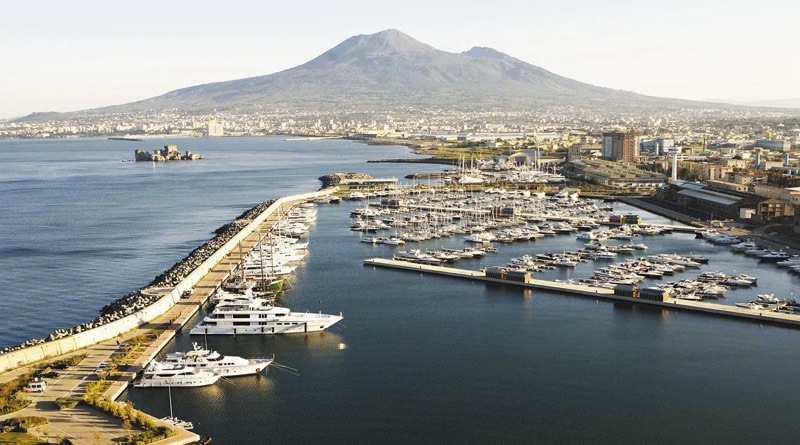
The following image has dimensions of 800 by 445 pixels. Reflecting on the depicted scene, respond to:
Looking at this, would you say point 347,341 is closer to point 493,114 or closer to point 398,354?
point 398,354

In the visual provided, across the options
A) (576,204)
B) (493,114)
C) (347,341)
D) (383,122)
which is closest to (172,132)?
(383,122)

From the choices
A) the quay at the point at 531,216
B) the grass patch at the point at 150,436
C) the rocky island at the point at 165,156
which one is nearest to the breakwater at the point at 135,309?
the grass patch at the point at 150,436

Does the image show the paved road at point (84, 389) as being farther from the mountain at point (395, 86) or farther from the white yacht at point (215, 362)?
the mountain at point (395, 86)

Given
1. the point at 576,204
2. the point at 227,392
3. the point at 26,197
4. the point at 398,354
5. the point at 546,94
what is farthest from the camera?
the point at 546,94

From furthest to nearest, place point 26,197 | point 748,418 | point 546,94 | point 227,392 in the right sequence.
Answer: point 546,94, point 26,197, point 227,392, point 748,418

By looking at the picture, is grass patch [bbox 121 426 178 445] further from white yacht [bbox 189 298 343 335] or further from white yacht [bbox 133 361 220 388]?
white yacht [bbox 189 298 343 335]

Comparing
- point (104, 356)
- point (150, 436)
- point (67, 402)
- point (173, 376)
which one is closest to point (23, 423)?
point (67, 402)
